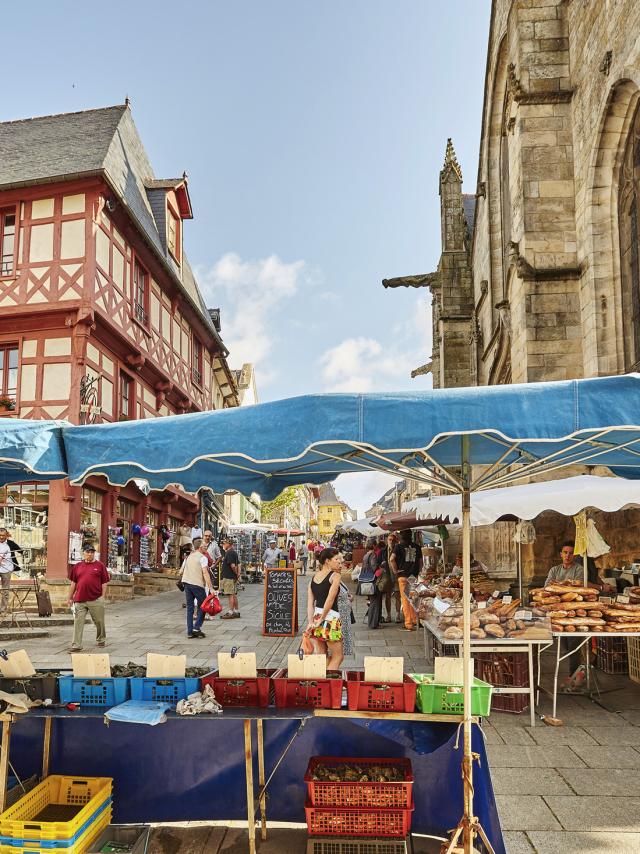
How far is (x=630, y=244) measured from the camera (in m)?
11.9

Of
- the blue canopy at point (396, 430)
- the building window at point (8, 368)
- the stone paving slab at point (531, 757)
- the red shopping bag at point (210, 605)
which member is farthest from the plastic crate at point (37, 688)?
the building window at point (8, 368)

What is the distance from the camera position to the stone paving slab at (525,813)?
14.9 feet

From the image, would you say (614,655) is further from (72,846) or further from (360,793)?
(72,846)

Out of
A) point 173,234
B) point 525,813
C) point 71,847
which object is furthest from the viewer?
point 173,234

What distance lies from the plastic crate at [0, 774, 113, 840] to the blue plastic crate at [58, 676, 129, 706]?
1.44ft

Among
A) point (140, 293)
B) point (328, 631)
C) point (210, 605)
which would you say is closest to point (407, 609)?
point (210, 605)

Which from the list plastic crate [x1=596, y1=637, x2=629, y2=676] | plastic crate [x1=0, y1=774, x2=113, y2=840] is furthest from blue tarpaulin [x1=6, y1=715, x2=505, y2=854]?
plastic crate [x1=596, y1=637, x2=629, y2=676]

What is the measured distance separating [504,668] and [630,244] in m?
7.85

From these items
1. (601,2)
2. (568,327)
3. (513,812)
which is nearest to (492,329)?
(568,327)

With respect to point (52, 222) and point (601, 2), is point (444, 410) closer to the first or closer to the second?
point (601, 2)

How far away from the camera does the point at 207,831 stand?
4.61 meters

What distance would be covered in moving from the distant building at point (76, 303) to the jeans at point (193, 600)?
575 centimetres

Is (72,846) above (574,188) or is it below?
below

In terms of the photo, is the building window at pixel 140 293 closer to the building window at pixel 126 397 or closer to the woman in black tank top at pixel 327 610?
the building window at pixel 126 397
